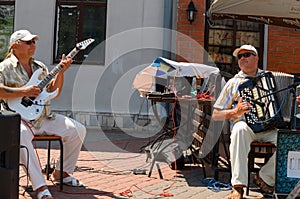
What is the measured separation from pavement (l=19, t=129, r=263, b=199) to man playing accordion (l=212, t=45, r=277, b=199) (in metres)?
0.25

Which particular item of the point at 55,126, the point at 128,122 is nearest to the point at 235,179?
the point at 55,126

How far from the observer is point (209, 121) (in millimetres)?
5035

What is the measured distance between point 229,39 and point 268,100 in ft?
14.7

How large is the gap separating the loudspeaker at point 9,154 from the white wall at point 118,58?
6.02 meters

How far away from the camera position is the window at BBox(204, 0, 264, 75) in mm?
8516

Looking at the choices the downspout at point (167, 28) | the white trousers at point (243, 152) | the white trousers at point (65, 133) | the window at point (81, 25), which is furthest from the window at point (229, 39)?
the white trousers at point (65, 133)

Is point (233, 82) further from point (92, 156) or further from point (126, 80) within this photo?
point (126, 80)

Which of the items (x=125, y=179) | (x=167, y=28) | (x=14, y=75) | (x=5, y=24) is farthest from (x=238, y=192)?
(x=5, y=24)

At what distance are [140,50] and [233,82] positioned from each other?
4341 millimetres

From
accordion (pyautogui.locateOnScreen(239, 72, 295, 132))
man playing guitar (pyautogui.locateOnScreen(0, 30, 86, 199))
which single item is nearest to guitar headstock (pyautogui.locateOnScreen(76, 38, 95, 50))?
man playing guitar (pyautogui.locateOnScreen(0, 30, 86, 199))

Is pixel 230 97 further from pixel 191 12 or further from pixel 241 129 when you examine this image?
pixel 191 12

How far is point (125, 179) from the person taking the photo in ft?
15.6

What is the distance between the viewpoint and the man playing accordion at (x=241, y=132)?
3.93 meters

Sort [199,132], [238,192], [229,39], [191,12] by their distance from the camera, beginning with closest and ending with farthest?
[238,192], [199,132], [191,12], [229,39]
